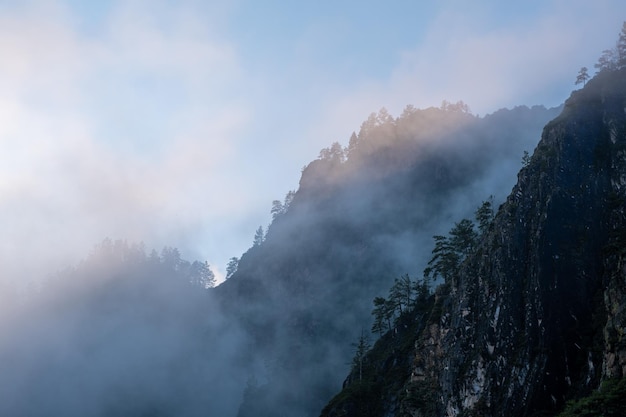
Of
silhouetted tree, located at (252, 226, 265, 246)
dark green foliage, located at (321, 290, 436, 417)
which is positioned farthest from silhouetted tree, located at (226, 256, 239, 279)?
dark green foliage, located at (321, 290, 436, 417)

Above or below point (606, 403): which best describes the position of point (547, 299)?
above

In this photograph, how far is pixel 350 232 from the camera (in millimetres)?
137125

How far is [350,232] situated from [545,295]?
9311cm

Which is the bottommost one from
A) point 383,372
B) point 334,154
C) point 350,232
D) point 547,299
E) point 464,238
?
point 547,299

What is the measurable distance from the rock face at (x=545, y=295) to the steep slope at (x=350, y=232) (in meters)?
57.7

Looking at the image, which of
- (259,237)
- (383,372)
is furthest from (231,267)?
(383,372)

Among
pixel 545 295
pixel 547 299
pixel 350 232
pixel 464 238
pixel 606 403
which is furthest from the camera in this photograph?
pixel 350 232

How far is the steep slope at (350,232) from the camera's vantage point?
115 meters

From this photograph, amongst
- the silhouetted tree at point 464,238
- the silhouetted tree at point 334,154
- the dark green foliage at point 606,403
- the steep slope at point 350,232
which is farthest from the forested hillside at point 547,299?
the silhouetted tree at point 334,154

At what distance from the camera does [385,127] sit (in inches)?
6334

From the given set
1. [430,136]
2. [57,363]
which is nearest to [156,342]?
[57,363]

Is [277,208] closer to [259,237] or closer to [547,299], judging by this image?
[259,237]

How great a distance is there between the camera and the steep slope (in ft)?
378

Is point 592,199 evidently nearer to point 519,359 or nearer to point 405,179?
point 519,359
